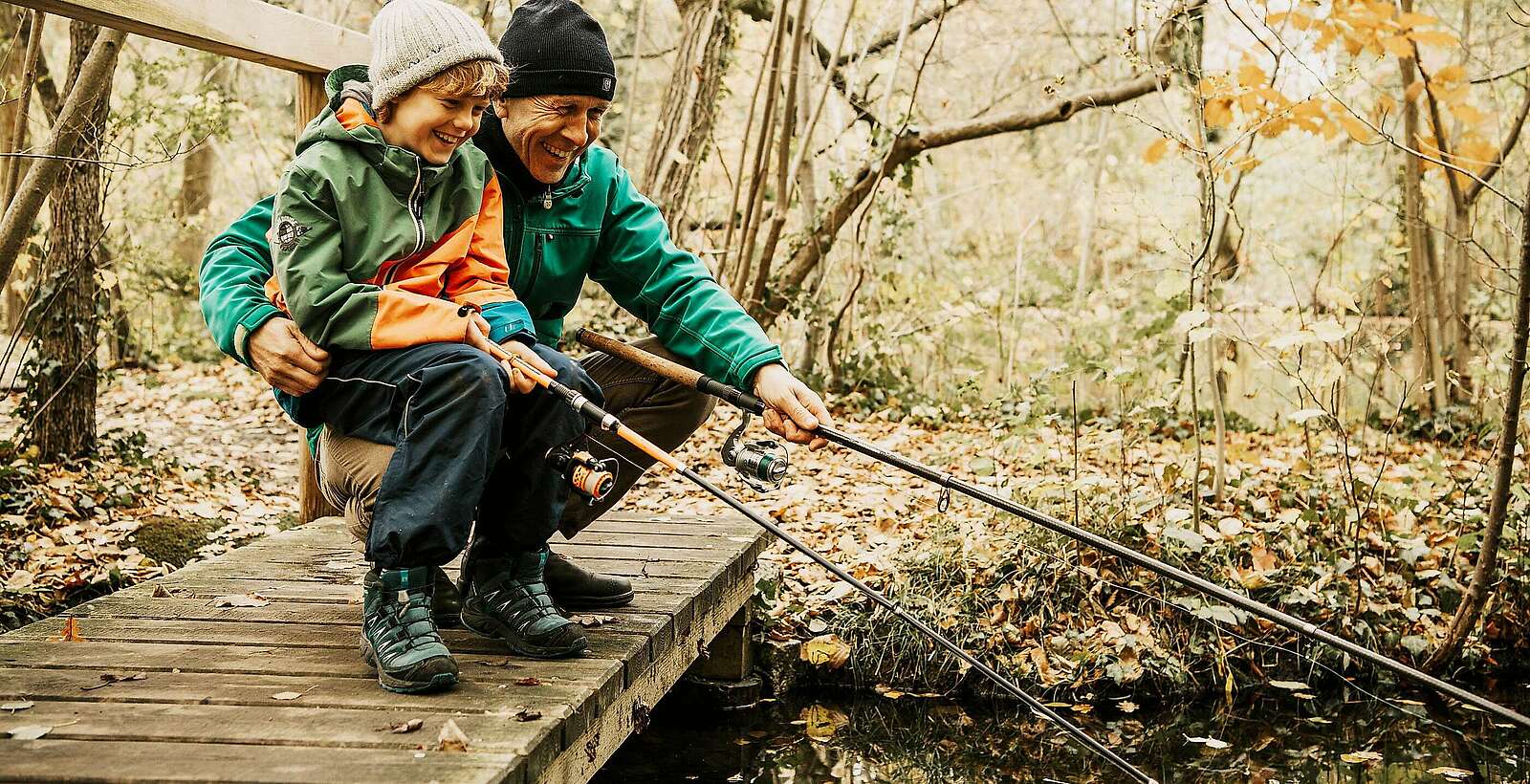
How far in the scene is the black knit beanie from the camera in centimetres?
270

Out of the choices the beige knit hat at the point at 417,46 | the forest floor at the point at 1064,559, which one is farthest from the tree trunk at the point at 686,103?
the beige knit hat at the point at 417,46

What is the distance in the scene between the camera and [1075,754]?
3857mm

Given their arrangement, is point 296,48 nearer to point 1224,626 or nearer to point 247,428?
point 1224,626

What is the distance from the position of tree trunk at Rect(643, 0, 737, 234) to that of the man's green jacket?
398 centimetres

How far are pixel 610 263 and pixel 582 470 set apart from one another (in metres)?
0.83

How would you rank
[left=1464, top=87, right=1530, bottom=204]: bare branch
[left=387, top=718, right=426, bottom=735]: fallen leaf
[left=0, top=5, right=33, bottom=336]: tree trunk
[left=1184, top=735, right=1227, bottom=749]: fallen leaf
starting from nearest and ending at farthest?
Result: [left=387, top=718, right=426, bottom=735]: fallen leaf < [left=1184, top=735, right=1227, bottom=749]: fallen leaf < [left=0, top=5, right=33, bottom=336]: tree trunk < [left=1464, top=87, right=1530, bottom=204]: bare branch

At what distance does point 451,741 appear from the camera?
6.69ft

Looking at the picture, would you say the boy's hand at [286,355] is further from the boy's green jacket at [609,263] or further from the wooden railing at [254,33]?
the wooden railing at [254,33]

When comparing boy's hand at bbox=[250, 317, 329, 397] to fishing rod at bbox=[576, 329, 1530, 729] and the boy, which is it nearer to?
the boy

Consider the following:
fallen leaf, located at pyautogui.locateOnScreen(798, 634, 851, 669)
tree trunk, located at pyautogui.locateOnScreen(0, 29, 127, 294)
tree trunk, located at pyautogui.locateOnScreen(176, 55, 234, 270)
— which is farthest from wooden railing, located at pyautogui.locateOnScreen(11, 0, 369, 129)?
tree trunk, located at pyautogui.locateOnScreen(176, 55, 234, 270)

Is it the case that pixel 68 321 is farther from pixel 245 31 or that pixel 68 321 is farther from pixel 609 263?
pixel 609 263

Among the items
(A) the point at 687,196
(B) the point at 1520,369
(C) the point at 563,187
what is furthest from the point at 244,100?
(B) the point at 1520,369

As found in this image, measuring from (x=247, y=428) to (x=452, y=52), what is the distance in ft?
17.5

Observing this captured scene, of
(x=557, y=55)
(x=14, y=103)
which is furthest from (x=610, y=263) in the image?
(x=14, y=103)
